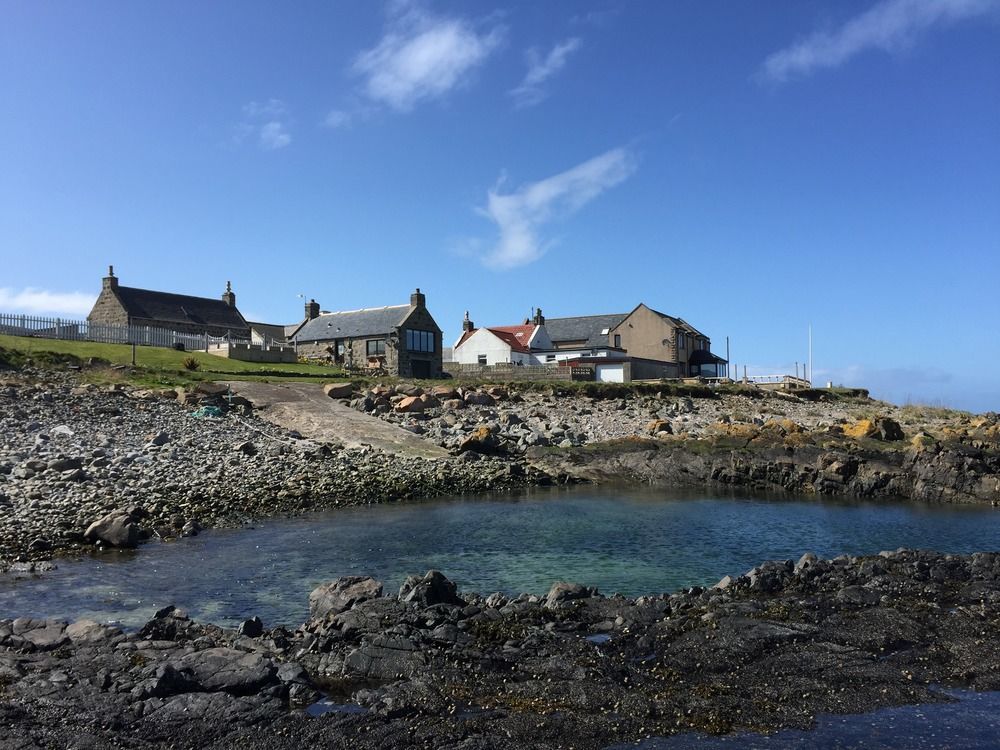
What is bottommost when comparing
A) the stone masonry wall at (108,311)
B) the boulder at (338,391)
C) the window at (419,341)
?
the boulder at (338,391)

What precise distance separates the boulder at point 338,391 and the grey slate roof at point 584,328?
42.2 m

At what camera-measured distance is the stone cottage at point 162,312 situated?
235 ft

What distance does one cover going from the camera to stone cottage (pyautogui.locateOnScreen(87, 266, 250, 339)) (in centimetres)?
7162

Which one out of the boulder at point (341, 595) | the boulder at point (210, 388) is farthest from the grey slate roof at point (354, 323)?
the boulder at point (341, 595)

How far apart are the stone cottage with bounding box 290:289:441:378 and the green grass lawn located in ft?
25.7

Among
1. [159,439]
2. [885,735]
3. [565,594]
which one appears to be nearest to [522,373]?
[159,439]

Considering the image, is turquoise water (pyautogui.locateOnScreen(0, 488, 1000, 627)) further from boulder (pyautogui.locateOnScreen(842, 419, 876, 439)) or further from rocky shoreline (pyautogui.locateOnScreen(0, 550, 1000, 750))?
boulder (pyautogui.locateOnScreen(842, 419, 876, 439))

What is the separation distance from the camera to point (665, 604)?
559 inches

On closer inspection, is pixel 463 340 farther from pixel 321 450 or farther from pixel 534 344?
pixel 321 450

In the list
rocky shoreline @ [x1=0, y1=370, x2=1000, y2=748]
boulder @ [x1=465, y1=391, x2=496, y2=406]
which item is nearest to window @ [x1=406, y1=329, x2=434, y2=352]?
boulder @ [x1=465, y1=391, x2=496, y2=406]

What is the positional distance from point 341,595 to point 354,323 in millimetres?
62125

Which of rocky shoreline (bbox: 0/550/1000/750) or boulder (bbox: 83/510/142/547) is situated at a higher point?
boulder (bbox: 83/510/142/547)

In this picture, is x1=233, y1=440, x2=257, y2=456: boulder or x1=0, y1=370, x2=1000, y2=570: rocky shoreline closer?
x1=0, y1=370, x2=1000, y2=570: rocky shoreline

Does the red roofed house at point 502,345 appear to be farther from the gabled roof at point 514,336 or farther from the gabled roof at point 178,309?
the gabled roof at point 178,309
